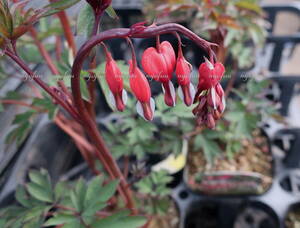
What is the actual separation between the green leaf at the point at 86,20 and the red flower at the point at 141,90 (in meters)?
0.09

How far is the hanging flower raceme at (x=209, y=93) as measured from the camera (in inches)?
13.5

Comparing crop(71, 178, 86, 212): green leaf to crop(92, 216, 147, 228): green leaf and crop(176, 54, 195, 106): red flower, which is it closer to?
crop(92, 216, 147, 228): green leaf

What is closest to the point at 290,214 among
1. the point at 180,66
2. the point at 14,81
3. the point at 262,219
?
the point at 262,219

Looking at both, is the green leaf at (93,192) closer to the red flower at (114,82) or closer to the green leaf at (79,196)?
the green leaf at (79,196)

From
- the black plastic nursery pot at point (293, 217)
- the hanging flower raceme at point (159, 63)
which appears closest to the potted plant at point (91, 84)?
the hanging flower raceme at point (159, 63)

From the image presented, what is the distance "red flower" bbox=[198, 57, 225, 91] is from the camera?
1.12ft

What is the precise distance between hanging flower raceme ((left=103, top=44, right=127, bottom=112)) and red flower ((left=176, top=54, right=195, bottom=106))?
71mm

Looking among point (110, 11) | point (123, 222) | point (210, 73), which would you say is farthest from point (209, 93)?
point (123, 222)

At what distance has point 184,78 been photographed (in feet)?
1.14

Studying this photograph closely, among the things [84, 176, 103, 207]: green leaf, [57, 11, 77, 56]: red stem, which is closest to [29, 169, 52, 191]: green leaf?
[84, 176, 103, 207]: green leaf

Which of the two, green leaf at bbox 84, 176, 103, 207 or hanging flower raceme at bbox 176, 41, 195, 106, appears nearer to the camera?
hanging flower raceme at bbox 176, 41, 195, 106

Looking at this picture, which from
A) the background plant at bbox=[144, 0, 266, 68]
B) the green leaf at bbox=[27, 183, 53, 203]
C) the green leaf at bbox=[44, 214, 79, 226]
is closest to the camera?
the green leaf at bbox=[44, 214, 79, 226]

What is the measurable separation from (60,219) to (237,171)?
589 millimetres

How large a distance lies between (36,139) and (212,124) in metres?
0.67
